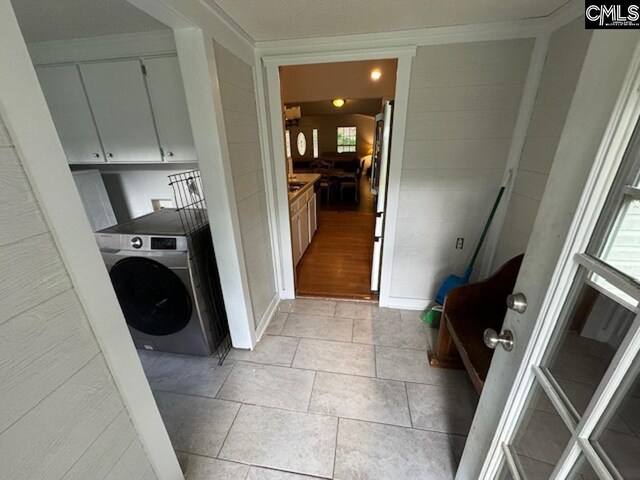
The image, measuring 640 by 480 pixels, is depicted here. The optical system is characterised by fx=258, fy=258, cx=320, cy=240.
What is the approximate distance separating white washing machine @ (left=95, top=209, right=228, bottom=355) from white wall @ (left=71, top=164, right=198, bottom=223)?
1.44 ft

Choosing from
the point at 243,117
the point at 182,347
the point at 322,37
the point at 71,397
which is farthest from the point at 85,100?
the point at 71,397

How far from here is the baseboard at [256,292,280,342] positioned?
6.96 feet

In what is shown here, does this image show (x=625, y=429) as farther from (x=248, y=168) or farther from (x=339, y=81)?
(x=339, y=81)

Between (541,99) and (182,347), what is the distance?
2898mm

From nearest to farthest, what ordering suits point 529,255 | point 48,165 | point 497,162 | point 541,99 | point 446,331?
point 48,165 < point 529,255 < point 541,99 < point 446,331 < point 497,162

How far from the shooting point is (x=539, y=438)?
73 centimetres

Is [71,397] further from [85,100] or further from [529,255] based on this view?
[85,100]

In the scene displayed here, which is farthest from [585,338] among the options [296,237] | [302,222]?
[302,222]

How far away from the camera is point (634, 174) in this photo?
0.49 meters

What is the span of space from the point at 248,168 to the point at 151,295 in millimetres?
1069

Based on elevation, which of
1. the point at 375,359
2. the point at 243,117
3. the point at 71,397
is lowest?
the point at 375,359

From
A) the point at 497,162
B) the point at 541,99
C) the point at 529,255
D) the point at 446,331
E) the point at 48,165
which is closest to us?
the point at 48,165

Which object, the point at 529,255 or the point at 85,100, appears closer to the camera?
the point at 529,255

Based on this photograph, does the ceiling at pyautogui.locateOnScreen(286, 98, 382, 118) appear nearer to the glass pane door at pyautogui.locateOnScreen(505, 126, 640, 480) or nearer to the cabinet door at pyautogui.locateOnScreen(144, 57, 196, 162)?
the cabinet door at pyautogui.locateOnScreen(144, 57, 196, 162)
